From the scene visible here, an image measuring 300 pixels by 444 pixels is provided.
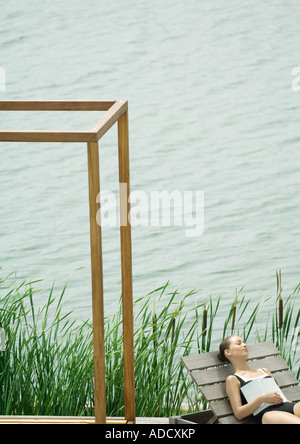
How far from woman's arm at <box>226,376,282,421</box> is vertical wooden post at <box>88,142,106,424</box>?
0.71m

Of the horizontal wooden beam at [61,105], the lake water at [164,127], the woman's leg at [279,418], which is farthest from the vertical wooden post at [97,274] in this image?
the lake water at [164,127]

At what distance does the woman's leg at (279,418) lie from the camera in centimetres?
306

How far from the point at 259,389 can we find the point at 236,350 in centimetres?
20

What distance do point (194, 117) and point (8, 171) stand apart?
206cm

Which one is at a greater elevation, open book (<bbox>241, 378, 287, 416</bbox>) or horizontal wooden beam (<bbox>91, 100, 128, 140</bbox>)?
horizontal wooden beam (<bbox>91, 100, 128, 140</bbox>)

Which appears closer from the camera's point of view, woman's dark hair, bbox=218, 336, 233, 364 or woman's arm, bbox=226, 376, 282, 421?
woman's arm, bbox=226, 376, 282, 421

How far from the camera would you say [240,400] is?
126 inches

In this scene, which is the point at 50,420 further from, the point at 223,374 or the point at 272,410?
the point at 272,410

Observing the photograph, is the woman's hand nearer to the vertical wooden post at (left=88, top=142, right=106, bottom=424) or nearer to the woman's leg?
the woman's leg

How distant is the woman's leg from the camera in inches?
120

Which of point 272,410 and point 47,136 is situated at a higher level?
point 47,136

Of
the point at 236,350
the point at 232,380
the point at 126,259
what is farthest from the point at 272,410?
the point at 126,259

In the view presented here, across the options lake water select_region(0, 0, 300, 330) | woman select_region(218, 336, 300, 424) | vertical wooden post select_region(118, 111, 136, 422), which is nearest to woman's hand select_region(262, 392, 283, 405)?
woman select_region(218, 336, 300, 424)

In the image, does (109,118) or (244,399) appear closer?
(109,118)
